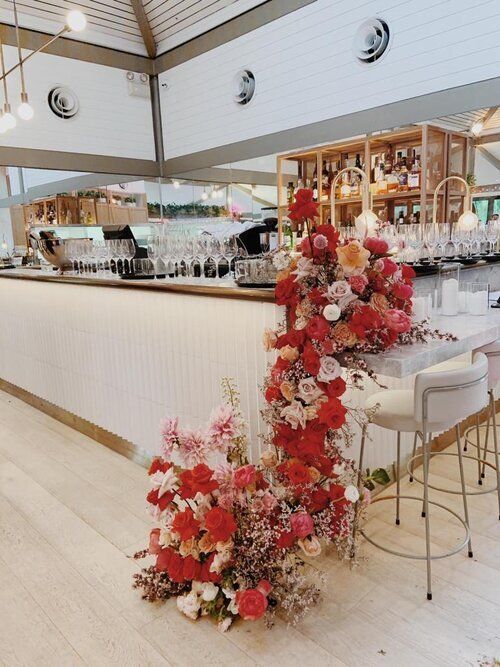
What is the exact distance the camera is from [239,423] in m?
2.05

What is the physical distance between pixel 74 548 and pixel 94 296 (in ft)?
5.33

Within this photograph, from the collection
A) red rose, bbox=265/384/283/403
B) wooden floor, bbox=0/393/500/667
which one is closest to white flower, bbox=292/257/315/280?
red rose, bbox=265/384/283/403

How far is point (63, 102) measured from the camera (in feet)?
20.4

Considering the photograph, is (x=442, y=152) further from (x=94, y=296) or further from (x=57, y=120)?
(x=57, y=120)

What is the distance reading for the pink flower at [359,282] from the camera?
5.82 feet

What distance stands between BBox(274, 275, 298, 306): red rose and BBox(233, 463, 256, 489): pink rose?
65cm

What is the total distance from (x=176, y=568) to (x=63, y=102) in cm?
595

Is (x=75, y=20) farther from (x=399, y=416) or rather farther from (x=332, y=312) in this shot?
(x=399, y=416)

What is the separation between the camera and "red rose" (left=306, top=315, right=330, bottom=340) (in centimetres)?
181

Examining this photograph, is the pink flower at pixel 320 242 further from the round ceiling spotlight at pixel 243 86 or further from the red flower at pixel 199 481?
the round ceiling spotlight at pixel 243 86

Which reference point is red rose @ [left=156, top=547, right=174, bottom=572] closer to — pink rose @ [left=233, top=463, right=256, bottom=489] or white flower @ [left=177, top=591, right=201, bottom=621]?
white flower @ [left=177, top=591, right=201, bottom=621]

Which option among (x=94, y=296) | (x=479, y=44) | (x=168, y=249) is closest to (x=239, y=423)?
(x=168, y=249)

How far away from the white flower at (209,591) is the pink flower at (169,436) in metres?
0.51

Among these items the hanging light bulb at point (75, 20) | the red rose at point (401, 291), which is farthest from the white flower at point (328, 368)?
the hanging light bulb at point (75, 20)
